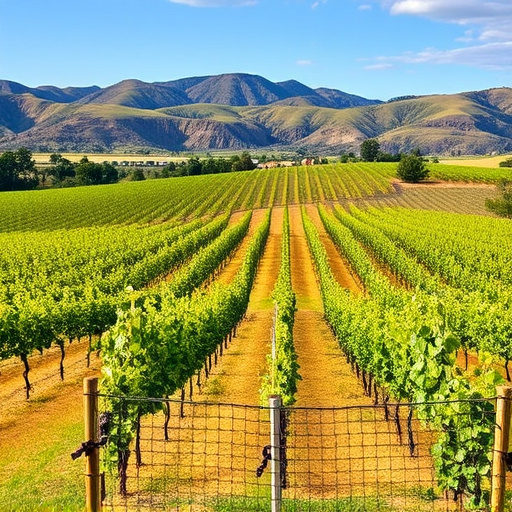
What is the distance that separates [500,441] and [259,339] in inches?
814

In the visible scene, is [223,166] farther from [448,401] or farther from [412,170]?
[448,401]

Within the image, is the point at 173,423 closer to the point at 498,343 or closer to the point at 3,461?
the point at 3,461

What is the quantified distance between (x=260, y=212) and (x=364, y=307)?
71.6 m

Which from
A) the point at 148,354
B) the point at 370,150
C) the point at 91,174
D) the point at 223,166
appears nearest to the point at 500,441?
the point at 148,354

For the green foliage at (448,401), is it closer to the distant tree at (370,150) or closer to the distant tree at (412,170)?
the distant tree at (412,170)

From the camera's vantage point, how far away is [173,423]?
56.4 feet

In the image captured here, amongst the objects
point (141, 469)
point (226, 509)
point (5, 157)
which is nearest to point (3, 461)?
point (141, 469)

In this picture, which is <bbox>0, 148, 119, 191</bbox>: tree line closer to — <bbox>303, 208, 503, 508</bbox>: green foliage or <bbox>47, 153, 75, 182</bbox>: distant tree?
<bbox>47, 153, 75, 182</bbox>: distant tree

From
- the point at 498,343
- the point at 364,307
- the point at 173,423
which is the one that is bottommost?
the point at 173,423

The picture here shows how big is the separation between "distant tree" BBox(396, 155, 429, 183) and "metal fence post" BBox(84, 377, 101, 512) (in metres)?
112

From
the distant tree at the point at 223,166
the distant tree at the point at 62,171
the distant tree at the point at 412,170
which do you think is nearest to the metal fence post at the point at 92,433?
the distant tree at the point at 412,170

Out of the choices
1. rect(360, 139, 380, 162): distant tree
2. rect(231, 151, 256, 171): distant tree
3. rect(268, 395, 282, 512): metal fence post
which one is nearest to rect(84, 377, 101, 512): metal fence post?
rect(268, 395, 282, 512): metal fence post

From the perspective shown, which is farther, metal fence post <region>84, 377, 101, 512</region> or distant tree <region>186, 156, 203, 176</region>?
distant tree <region>186, 156, 203, 176</region>

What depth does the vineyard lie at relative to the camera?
10.7 metres
